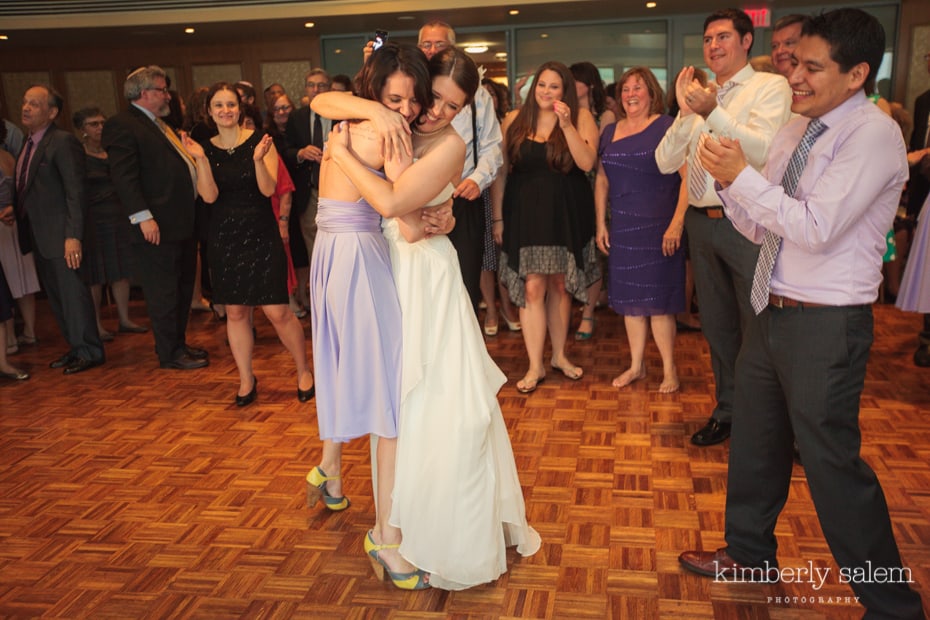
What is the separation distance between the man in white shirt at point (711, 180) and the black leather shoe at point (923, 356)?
173cm

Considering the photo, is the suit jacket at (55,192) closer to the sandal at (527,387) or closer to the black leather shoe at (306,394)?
the black leather shoe at (306,394)

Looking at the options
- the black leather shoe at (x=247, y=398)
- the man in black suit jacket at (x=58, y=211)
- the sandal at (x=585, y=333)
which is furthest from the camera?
the sandal at (x=585, y=333)

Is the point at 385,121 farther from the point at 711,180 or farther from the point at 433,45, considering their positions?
the point at 433,45

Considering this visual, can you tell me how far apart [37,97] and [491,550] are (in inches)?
158

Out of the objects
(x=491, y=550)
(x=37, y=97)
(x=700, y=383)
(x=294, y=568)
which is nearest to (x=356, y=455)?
(x=294, y=568)

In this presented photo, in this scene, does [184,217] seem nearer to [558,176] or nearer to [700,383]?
[558,176]

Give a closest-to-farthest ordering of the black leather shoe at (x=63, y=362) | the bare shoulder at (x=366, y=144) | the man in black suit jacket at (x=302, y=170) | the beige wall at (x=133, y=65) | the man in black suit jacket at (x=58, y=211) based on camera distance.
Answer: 1. the bare shoulder at (x=366, y=144)
2. the man in black suit jacket at (x=58, y=211)
3. the black leather shoe at (x=63, y=362)
4. the man in black suit jacket at (x=302, y=170)
5. the beige wall at (x=133, y=65)

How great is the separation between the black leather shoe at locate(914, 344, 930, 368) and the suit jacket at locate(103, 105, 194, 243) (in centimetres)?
423

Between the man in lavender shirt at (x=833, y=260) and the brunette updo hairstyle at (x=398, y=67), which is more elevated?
the brunette updo hairstyle at (x=398, y=67)

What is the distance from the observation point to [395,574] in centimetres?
243

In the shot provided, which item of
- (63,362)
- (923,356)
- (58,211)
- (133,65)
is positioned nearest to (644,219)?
(923,356)

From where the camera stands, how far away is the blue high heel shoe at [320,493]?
114 inches

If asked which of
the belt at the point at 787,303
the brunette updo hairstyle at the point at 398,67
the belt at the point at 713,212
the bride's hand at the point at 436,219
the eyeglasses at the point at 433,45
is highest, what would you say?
the eyeglasses at the point at 433,45

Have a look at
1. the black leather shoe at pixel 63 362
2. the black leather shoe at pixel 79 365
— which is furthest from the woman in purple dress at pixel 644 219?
the black leather shoe at pixel 63 362
